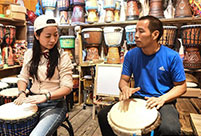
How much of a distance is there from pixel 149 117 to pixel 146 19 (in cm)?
96

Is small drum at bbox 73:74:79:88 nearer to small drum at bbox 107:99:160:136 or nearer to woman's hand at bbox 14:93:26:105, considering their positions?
woman's hand at bbox 14:93:26:105

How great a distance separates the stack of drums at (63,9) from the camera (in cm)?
373

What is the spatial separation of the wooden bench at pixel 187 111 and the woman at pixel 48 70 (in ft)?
3.76

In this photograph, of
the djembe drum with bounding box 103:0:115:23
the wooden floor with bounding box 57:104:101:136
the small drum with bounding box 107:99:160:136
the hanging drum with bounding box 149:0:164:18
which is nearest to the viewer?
the small drum with bounding box 107:99:160:136

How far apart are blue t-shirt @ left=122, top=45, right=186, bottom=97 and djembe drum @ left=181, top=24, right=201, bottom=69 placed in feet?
4.53

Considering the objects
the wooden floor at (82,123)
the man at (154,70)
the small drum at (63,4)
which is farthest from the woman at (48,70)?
the small drum at (63,4)

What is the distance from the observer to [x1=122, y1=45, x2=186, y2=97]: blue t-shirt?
1.65m

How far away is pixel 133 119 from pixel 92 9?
2.73 metres

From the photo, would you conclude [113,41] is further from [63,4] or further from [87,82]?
[63,4]

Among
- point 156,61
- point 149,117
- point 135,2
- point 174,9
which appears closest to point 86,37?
point 135,2

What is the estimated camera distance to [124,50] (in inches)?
142

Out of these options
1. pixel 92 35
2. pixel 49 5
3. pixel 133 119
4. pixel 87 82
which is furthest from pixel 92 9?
pixel 133 119

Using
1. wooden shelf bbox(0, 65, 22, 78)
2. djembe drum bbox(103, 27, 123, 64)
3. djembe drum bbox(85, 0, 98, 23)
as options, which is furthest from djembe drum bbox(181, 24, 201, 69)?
wooden shelf bbox(0, 65, 22, 78)

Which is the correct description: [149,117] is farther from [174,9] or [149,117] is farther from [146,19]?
[174,9]
